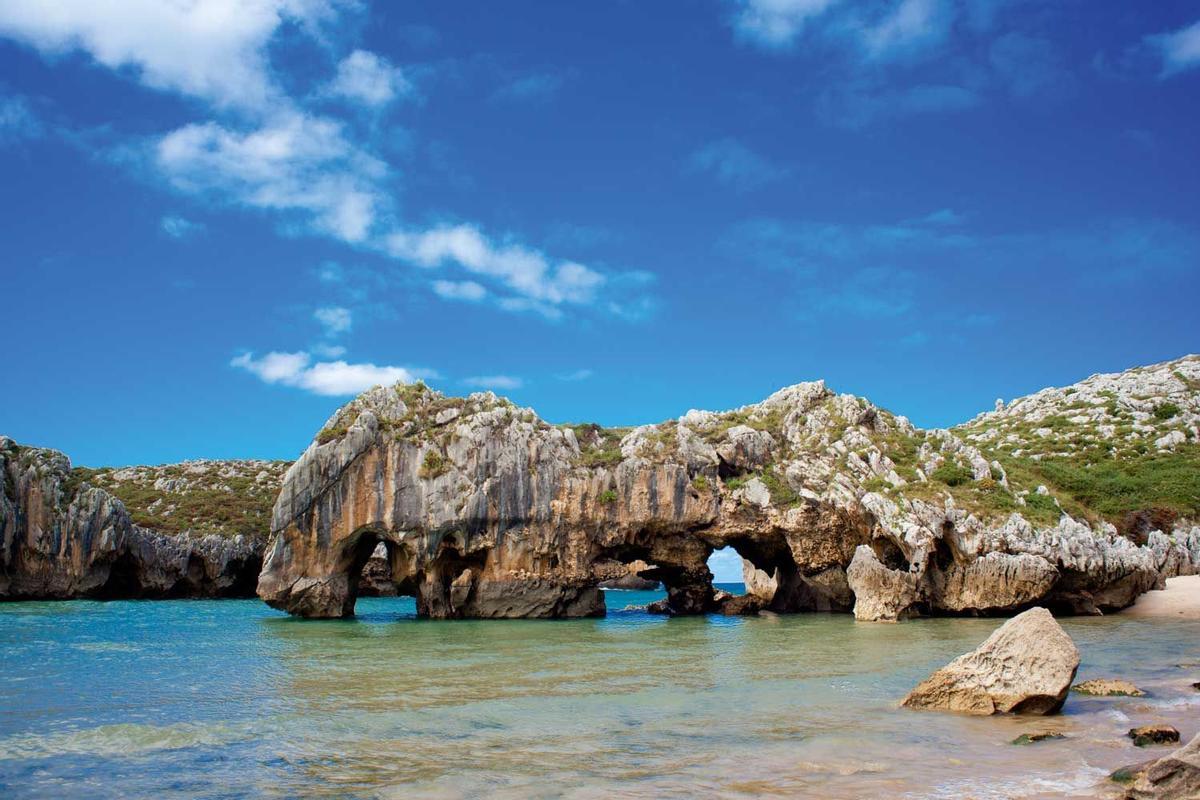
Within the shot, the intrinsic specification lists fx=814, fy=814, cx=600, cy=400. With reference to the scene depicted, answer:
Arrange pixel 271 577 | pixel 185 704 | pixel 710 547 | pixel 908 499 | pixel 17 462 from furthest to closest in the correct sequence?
pixel 17 462
pixel 710 547
pixel 271 577
pixel 908 499
pixel 185 704

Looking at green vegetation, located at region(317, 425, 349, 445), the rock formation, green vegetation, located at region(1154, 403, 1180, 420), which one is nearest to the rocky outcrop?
the rock formation

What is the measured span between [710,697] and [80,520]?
53.8 metres

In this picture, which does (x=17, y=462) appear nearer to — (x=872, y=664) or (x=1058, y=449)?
(x=872, y=664)

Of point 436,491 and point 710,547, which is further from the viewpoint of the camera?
point 710,547

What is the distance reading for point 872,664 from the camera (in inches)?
Result: 792

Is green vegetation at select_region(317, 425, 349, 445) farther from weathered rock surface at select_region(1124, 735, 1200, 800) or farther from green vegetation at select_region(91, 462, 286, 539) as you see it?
weathered rock surface at select_region(1124, 735, 1200, 800)

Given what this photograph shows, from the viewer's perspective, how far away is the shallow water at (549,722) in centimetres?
973

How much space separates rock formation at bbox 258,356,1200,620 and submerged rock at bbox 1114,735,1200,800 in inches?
1048

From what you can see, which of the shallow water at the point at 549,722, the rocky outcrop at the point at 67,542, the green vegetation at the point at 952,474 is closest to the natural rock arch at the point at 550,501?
the green vegetation at the point at 952,474

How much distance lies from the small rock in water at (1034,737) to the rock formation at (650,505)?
22751 millimetres

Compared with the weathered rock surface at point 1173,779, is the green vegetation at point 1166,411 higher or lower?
higher

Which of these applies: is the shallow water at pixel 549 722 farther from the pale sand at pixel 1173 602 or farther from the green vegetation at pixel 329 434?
the green vegetation at pixel 329 434

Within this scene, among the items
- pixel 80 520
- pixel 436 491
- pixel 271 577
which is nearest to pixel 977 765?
pixel 436 491

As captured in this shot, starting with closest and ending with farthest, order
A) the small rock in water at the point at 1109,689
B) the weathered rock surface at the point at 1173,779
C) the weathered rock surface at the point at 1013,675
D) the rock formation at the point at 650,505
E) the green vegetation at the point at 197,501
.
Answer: the weathered rock surface at the point at 1173,779
the weathered rock surface at the point at 1013,675
the small rock in water at the point at 1109,689
the rock formation at the point at 650,505
the green vegetation at the point at 197,501
